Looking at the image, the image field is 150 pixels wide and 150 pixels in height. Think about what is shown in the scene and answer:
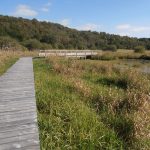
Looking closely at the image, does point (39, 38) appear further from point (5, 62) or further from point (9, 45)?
point (5, 62)

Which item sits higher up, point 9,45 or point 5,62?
point 9,45

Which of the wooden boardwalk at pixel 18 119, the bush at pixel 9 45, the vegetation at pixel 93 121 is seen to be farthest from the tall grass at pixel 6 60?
the vegetation at pixel 93 121

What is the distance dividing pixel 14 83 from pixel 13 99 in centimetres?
275

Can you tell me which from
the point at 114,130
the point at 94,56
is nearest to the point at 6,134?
the point at 114,130

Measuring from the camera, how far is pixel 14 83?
10.1m

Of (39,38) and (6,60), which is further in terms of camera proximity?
(39,38)

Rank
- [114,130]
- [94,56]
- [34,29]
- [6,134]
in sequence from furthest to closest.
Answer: [34,29] < [94,56] < [114,130] < [6,134]

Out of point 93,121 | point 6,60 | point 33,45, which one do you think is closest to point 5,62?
point 6,60

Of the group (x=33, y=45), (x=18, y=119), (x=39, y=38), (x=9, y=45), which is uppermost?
(x=39, y=38)

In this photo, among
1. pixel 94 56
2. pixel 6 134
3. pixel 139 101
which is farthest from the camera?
pixel 94 56

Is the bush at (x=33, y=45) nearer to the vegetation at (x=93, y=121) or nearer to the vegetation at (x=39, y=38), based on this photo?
the vegetation at (x=39, y=38)

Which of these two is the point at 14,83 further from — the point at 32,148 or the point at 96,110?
the point at 32,148

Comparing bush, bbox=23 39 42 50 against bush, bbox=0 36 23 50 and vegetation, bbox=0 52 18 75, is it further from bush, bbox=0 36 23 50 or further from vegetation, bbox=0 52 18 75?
vegetation, bbox=0 52 18 75

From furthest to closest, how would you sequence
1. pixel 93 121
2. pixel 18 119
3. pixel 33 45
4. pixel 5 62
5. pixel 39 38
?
pixel 39 38
pixel 33 45
pixel 5 62
pixel 93 121
pixel 18 119
